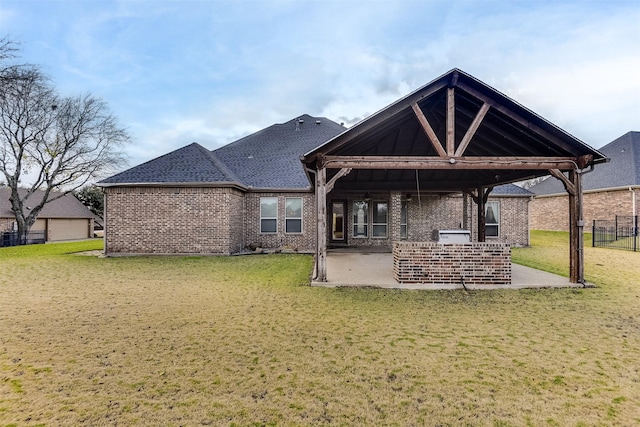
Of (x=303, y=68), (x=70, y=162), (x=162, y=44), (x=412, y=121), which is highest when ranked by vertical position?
(x=303, y=68)

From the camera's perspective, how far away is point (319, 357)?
3.62 meters

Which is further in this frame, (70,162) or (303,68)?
(70,162)

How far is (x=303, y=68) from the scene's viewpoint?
22156 millimetres

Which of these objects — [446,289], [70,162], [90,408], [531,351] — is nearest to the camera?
[90,408]

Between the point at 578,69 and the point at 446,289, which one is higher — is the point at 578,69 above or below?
above

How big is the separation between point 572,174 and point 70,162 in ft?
113

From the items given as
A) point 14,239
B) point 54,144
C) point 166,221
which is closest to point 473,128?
point 166,221

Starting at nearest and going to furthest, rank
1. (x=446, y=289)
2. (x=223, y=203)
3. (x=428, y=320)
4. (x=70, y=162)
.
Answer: (x=428, y=320)
(x=446, y=289)
(x=223, y=203)
(x=70, y=162)

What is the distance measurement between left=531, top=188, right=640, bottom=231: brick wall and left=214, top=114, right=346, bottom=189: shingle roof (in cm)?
1769

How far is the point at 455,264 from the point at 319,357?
480cm

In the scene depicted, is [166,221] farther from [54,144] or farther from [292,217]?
[54,144]

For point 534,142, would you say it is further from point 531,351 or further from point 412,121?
point 531,351

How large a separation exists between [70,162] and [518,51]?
3374cm

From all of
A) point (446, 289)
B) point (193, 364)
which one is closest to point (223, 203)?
point (446, 289)
